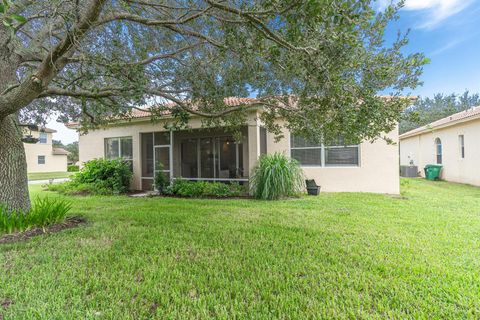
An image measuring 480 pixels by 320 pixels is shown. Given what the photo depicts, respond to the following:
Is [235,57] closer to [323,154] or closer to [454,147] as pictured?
[323,154]

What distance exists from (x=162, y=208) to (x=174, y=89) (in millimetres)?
3692

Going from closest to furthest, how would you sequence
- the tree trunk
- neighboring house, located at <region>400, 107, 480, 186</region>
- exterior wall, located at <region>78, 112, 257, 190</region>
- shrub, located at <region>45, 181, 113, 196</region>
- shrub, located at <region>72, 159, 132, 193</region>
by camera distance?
the tree trunk → shrub, located at <region>45, 181, 113, 196</region> → shrub, located at <region>72, 159, 132, 193</region> → exterior wall, located at <region>78, 112, 257, 190</region> → neighboring house, located at <region>400, 107, 480, 186</region>

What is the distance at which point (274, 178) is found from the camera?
9.10 m

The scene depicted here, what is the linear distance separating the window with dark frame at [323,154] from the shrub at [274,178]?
136 centimetres

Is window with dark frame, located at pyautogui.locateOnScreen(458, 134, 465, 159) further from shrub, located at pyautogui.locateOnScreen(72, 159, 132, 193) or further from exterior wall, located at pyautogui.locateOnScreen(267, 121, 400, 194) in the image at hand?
shrub, located at pyautogui.locateOnScreen(72, 159, 132, 193)

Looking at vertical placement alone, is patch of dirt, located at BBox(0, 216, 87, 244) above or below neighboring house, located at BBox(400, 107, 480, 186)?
below

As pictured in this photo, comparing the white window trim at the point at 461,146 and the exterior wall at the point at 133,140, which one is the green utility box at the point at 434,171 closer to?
the white window trim at the point at 461,146

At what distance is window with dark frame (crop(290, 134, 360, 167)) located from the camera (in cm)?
1030

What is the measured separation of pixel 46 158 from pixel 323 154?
132 ft

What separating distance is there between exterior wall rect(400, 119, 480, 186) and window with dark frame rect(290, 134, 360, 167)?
795cm

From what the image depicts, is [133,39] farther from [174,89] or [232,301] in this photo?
[232,301]

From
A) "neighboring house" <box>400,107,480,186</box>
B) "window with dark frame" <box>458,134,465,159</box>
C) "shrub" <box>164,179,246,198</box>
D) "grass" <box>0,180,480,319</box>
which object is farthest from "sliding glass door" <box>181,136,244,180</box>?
"window with dark frame" <box>458,134,465,159</box>

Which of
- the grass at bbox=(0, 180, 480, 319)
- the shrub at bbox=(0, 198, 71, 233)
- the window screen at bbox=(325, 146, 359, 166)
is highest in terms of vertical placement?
the window screen at bbox=(325, 146, 359, 166)

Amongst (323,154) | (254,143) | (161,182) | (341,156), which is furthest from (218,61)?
(341,156)
